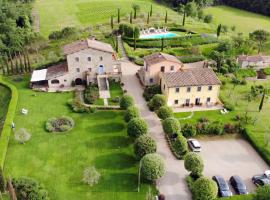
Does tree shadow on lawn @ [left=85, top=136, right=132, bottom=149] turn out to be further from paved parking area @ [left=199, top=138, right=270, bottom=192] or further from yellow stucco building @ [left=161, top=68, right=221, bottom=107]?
yellow stucco building @ [left=161, top=68, right=221, bottom=107]

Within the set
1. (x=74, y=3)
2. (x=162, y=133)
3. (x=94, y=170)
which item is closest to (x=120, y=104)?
(x=162, y=133)

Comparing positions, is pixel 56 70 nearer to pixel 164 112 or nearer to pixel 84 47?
pixel 84 47

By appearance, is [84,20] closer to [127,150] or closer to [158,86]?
[158,86]

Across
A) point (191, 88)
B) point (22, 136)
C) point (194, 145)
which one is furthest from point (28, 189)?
point (191, 88)

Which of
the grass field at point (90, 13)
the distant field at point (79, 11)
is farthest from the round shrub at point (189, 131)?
the distant field at point (79, 11)

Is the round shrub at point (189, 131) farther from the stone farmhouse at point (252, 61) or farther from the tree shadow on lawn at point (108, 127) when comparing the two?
the stone farmhouse at point (252, 61)

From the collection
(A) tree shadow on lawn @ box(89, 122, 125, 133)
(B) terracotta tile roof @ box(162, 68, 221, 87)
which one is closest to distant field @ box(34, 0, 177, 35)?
(B) terracotta tile roof @ box(162, 68, 221, 87)
